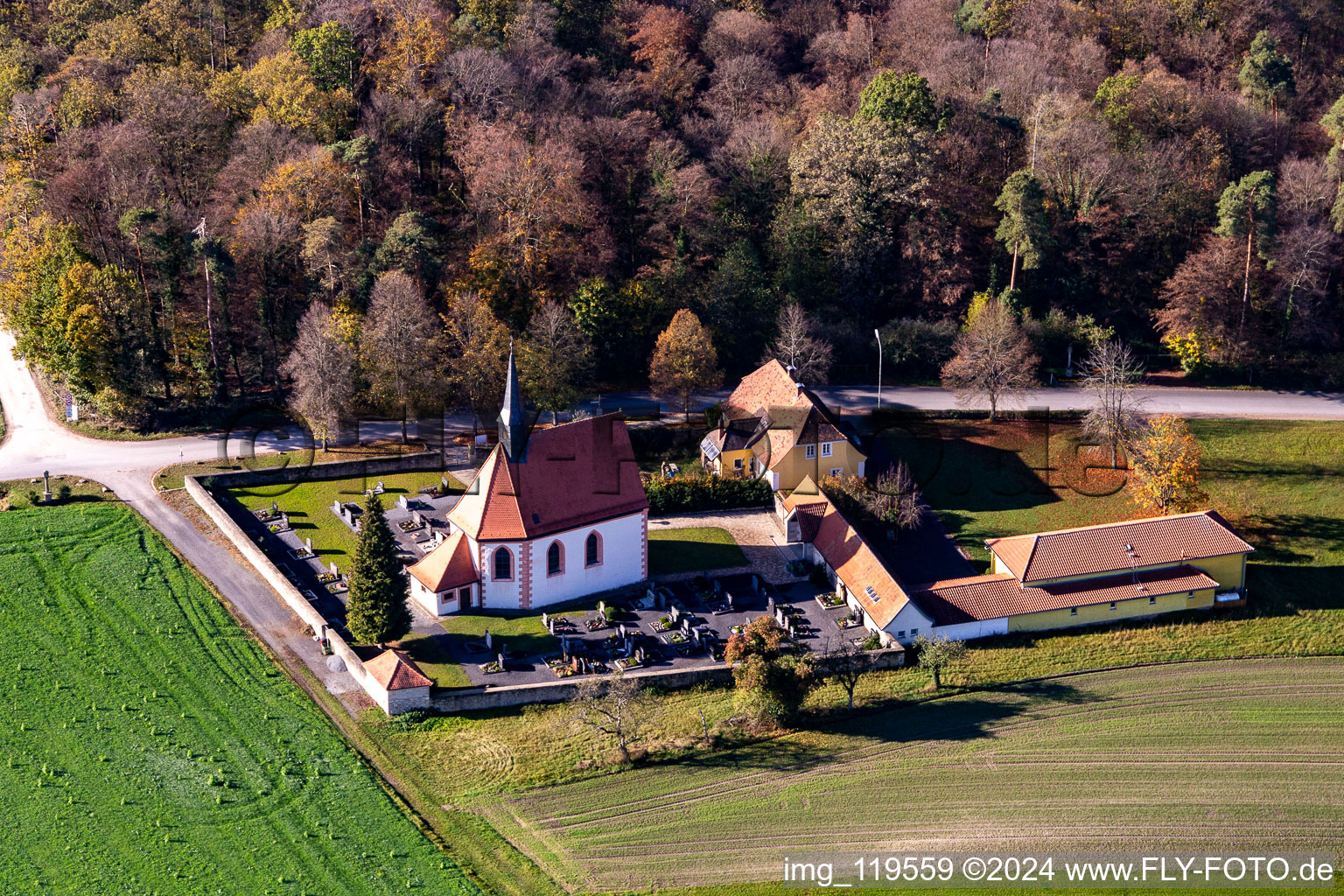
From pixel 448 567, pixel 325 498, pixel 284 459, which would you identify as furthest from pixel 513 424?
pixel 284 459

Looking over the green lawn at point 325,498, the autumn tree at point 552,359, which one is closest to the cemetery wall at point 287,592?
the green lawn at point 325,498

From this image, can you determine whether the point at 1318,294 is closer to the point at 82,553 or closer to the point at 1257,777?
the point at 1257,777

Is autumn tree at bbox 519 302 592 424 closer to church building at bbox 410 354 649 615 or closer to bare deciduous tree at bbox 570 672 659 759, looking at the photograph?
church building at bbox 410 354 649 615

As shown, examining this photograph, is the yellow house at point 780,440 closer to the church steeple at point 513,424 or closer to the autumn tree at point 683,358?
the autumn tree at point 683,358

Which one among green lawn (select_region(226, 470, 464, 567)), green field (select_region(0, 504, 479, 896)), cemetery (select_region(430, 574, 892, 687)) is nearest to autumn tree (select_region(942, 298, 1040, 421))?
cemetery (select_region(430, 574, 892, 687))

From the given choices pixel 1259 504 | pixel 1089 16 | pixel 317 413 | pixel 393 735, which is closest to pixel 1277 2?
pixel 1089 16
